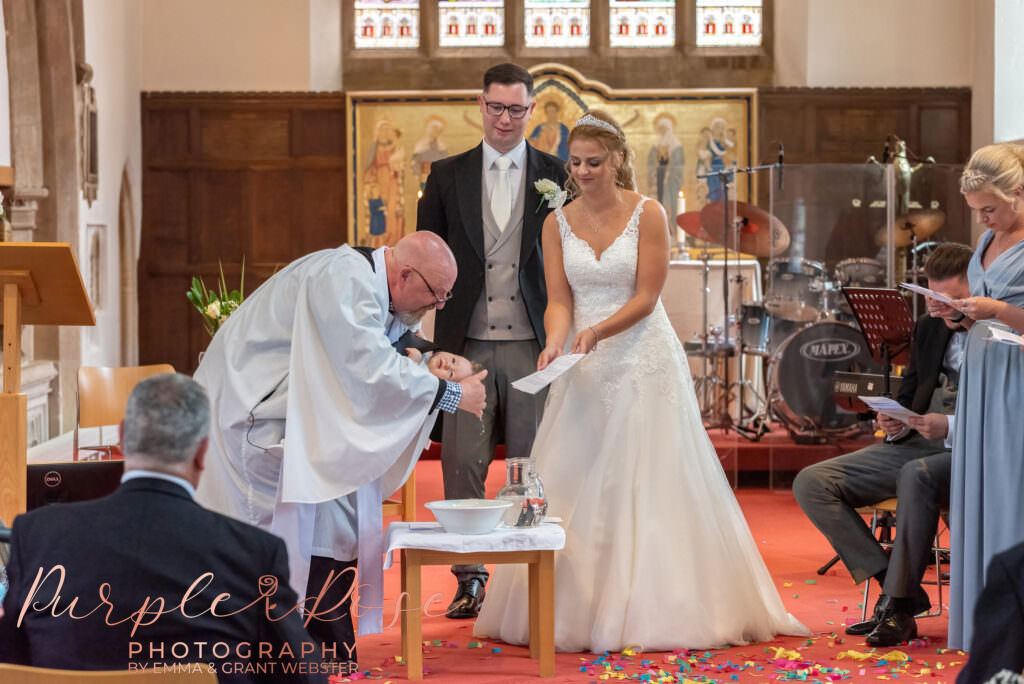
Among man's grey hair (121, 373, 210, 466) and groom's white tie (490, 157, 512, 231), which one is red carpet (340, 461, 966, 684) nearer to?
groom's white tie (490, 157, 512, 231)

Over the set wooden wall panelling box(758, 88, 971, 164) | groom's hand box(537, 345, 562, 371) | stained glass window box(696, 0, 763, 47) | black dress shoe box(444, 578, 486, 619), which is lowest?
black dress shoe box(444, 578, 486, 619)

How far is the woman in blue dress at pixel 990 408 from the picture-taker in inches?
159

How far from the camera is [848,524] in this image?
15.7 feet

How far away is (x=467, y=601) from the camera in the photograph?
4902 mm

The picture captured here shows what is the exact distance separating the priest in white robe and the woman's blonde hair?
173 centimetres

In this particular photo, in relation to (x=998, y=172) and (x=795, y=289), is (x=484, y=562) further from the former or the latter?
(x=795, y=289)

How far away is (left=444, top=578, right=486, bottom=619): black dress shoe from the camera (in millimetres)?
4875

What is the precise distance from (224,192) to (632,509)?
938cm

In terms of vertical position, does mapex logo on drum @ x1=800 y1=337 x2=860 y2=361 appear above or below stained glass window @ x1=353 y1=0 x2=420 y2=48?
below

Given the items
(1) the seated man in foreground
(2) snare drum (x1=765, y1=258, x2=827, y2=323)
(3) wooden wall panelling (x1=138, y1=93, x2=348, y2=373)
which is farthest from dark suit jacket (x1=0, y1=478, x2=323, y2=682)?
(3) wooden wall panelling (x1=138, y1=93, x2=348, y2=373)

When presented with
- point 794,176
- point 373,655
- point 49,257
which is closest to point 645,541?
point 373,655

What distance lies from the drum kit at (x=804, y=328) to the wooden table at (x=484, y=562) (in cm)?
448

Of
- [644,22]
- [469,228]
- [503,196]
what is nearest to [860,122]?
[644,22]

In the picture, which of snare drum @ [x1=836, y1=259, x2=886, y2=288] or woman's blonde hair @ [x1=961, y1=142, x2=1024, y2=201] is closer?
woman's blonde hair @ [x1=961, y1=142, x2=1024, y2=201]
